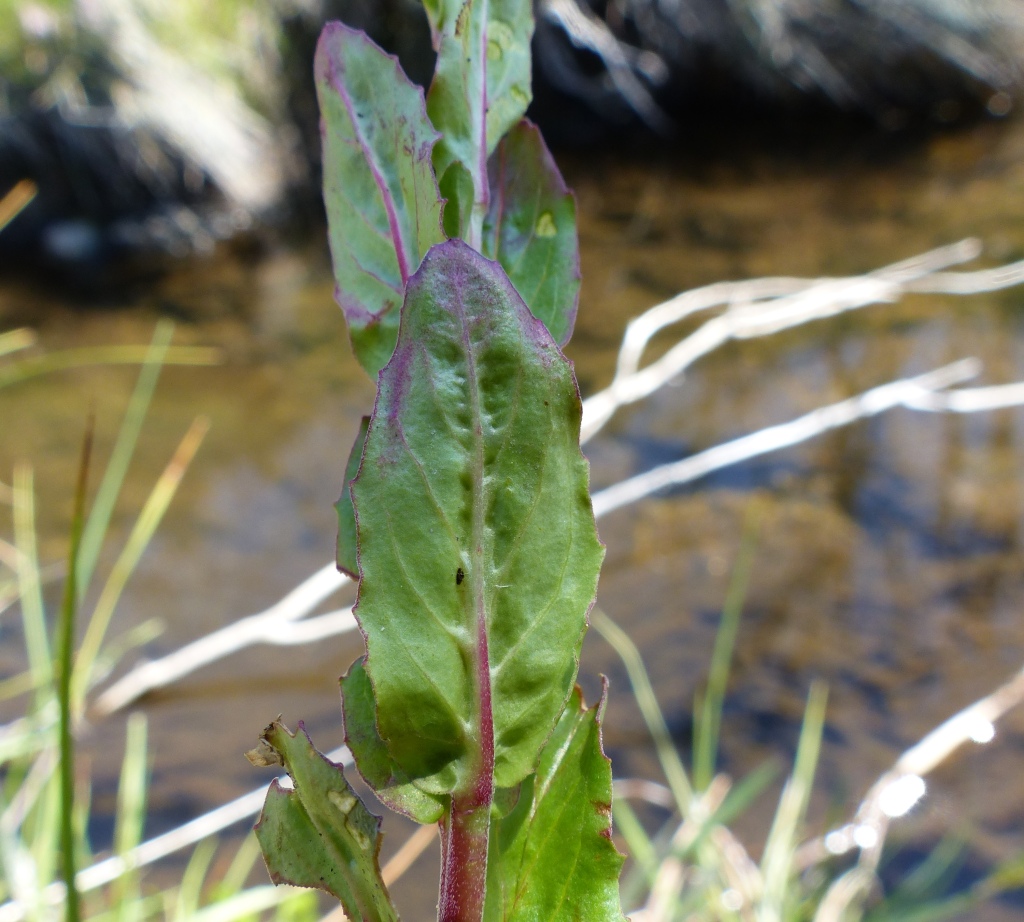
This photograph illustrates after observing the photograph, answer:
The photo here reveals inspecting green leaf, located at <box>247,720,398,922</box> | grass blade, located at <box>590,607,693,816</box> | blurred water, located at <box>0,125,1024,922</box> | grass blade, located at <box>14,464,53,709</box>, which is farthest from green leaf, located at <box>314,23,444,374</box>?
blurred water, located at <box>0,125,1024,922</box>

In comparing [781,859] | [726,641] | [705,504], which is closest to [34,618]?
[781,859]

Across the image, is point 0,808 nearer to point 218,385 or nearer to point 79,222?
point 218,385

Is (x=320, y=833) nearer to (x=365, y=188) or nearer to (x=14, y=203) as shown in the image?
(x=365, y=188)

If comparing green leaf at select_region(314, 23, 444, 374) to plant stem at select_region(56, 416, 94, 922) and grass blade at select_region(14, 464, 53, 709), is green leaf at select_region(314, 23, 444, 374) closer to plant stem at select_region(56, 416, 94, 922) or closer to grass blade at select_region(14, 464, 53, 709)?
plant stem at select_region(56, 416, 94, 922)

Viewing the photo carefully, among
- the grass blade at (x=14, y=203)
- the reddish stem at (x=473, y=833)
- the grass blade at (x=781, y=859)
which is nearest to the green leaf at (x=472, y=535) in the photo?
the reddish stem at (x=473, y=833)

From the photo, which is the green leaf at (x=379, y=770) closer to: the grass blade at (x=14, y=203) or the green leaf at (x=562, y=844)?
the green leaf at (x=562, y=844)

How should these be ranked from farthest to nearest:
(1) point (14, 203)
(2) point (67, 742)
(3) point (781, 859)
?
(1) point (14, 203) → (3) point (781, 859) → (2) point (67, 742)

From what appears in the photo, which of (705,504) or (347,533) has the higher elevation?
(347,533)

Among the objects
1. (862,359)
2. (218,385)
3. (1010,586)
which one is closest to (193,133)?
(218,385)
